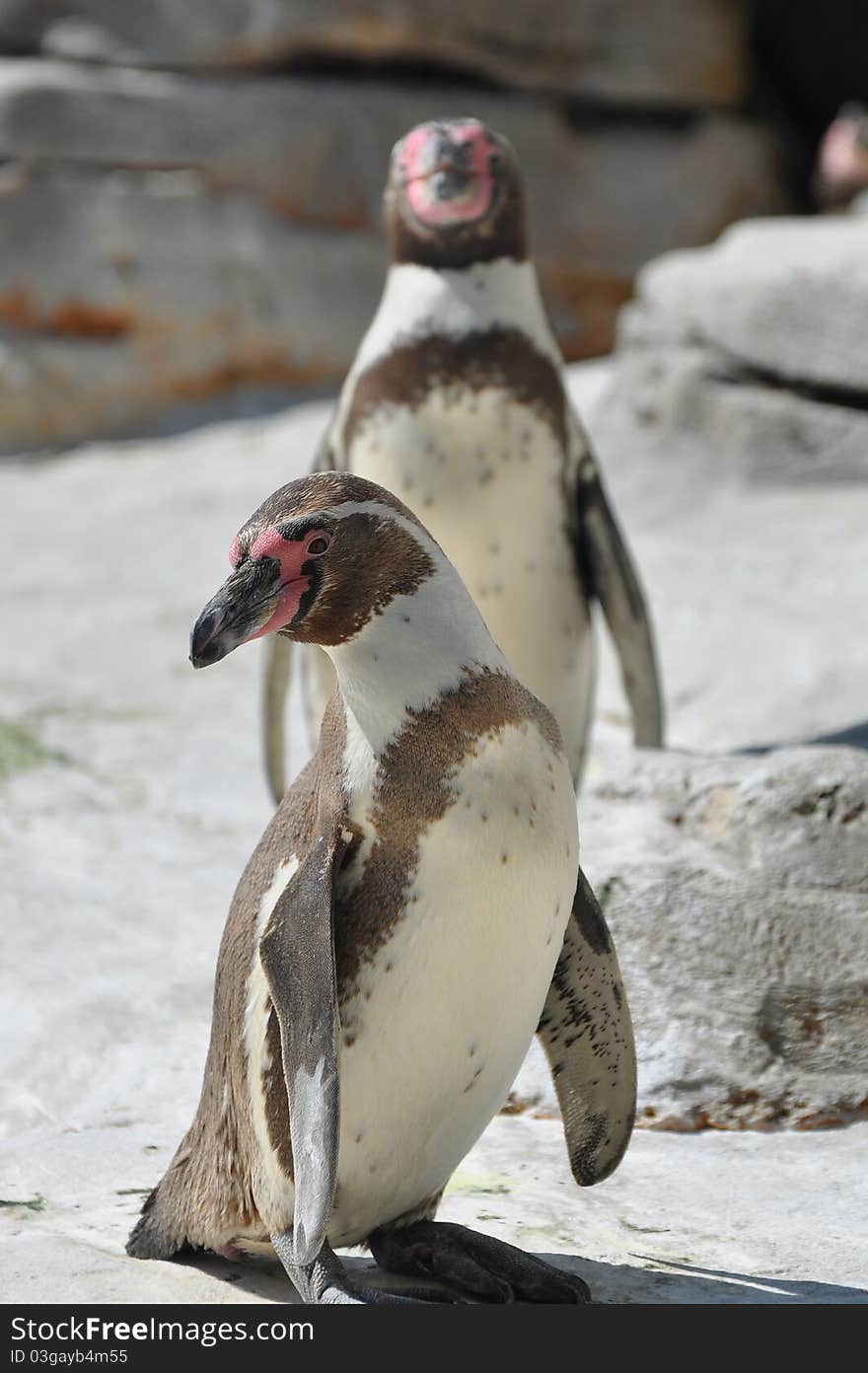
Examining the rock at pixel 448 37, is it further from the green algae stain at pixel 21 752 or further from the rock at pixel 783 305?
the green algae stain at pixel 21 752

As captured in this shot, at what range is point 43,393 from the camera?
351 inches

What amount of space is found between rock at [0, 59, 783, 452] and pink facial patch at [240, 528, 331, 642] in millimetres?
7138

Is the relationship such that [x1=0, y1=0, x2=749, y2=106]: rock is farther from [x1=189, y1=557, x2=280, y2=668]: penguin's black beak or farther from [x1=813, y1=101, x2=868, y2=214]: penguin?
[x1=189, y1=557, x2=280, y2=668]: penguin's black beak

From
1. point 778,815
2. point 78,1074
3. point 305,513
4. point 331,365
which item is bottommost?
point 78,1074

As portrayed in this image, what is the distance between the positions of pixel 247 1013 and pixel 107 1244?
405 millimetres

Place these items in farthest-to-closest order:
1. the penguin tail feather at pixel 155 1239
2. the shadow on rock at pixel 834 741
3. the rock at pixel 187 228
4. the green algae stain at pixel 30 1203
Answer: the rock at pixel 187 228 → the shadow on rock at pixel 834 741 → the green algae stain at pixel 30 1203 → the penguin tail feather at pixel 155 1239

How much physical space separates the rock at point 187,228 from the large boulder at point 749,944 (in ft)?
20.8

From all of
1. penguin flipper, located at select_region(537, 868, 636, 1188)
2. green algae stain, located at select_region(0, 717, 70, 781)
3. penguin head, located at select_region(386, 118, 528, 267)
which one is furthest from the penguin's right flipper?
penguin flipper, located at select_region(537, 868, 636, 1188)

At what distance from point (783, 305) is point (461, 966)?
15.8 feet

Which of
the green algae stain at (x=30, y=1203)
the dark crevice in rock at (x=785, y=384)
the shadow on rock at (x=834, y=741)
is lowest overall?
the green algae stain at (x=30, y=1203)

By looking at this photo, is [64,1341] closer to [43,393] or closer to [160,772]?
[160,772]

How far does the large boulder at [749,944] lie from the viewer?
111 inches

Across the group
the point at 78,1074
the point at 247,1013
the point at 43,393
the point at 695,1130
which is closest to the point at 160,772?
the point at 78,1074

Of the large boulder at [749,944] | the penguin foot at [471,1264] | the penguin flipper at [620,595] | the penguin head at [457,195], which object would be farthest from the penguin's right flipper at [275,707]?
the penguin foot at [471,1264]
